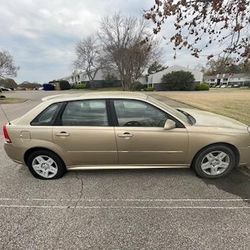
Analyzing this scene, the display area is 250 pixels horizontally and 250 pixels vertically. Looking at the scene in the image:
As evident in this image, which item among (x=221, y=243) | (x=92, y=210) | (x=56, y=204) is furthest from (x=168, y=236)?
(x=56, y=204)

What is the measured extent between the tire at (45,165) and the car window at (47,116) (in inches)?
19.8

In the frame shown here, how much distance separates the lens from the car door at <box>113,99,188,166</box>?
157 inches

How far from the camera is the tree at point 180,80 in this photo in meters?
55.3

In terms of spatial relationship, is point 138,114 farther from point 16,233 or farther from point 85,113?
point 16,233

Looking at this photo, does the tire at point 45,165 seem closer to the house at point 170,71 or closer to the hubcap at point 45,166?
the hubcap at point 45,166

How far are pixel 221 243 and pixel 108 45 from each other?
47.7 m

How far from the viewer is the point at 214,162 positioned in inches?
163

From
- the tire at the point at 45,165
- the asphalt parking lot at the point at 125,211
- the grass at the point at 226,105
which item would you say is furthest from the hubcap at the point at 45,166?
the grass at the point at 226,105

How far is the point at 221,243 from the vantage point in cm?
264

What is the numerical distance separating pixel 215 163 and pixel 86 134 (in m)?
2.25

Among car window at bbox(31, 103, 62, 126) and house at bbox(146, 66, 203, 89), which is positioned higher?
car window at bbox(31, 103, 62, 126)

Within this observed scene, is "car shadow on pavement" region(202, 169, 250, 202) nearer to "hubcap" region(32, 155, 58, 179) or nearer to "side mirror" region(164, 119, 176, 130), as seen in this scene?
"side mirror" region(164, 119, 176, 130)

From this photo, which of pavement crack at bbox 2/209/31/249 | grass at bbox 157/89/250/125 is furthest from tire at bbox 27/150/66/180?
grass at bbox 157/89/250/125

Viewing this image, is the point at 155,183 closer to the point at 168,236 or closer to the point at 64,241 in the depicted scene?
the point at 168,236
